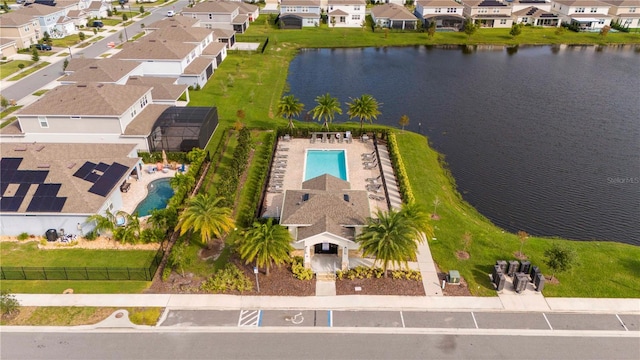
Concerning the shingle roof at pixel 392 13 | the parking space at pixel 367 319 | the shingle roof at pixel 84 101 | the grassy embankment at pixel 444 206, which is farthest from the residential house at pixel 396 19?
the parking space at pixel 367 319

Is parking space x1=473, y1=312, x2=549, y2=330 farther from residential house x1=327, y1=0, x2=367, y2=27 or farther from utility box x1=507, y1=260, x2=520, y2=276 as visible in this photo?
residential house x1=327, y1=0, x2=367, y2=27

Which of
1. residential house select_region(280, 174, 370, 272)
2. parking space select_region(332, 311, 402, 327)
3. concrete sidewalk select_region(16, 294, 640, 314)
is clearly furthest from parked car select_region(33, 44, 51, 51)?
parking space select_region(332, 311, 402, 327)

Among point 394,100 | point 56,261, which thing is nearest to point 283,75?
point 394,100

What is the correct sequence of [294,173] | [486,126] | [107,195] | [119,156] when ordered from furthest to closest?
[486,126]
[294,173]
[119,156]
[107,195]

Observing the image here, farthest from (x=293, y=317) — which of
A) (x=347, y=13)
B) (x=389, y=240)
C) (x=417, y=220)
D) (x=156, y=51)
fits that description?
(x=347, y=13)

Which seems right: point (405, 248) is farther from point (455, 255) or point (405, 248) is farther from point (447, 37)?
point (447, 37)

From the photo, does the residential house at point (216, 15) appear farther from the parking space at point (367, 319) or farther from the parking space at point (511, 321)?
the parking space at point (511, 321)
